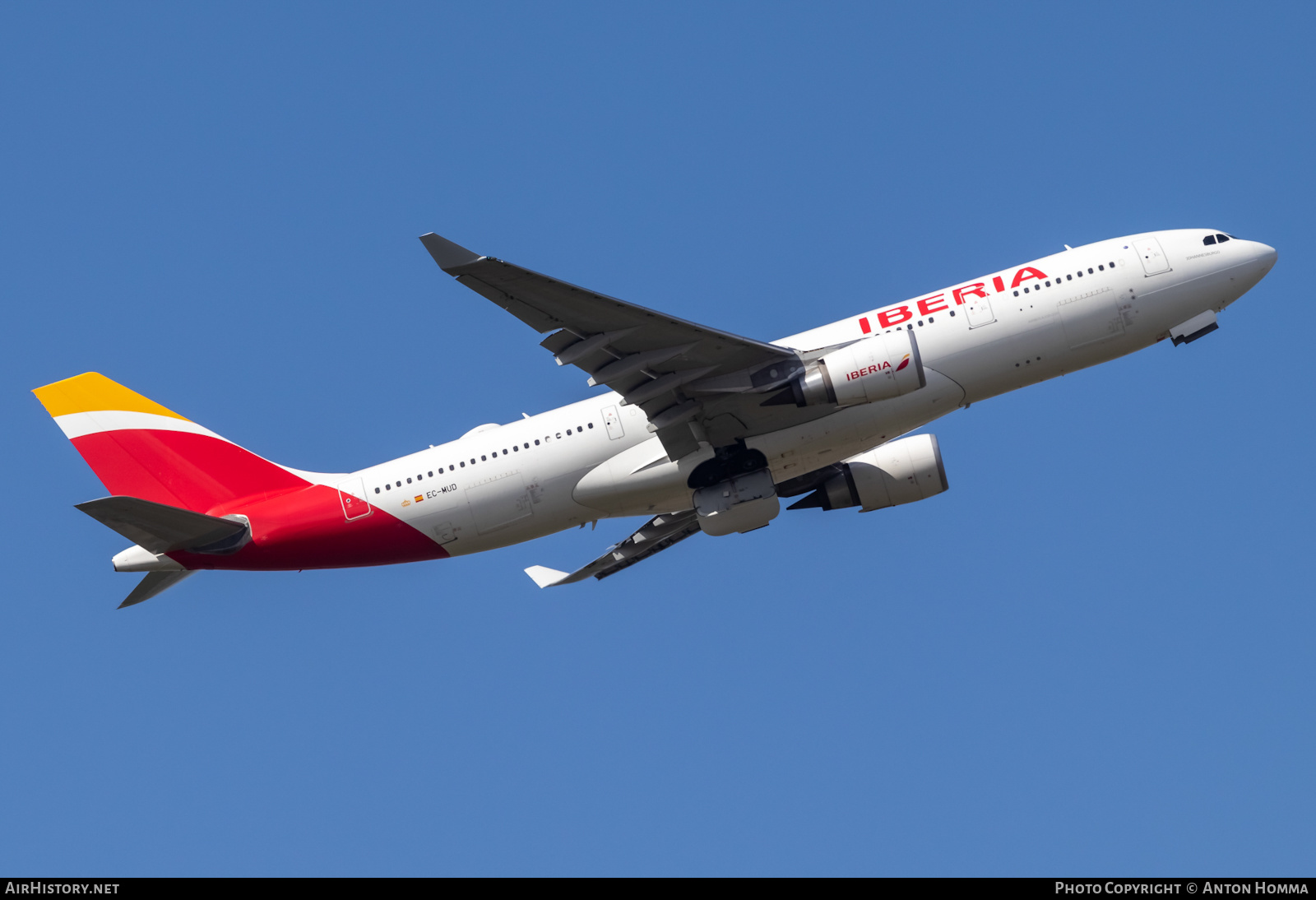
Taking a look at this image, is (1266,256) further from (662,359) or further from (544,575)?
(544,575)

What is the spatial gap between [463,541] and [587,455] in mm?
3848

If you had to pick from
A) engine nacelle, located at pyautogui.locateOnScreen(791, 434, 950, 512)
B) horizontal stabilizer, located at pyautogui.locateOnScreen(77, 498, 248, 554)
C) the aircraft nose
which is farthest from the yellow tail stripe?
the aircraft nose

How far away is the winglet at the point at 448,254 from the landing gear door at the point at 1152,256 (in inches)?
666

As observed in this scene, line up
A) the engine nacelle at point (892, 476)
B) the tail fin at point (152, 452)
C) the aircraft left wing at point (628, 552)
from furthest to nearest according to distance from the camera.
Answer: the aircraft left wing at point (628, 552), the engine nacelle at point (892, 476), the tail fin at point (152, 452)

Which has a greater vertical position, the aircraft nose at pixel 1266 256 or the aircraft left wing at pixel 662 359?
the aircraft nose at pixel 1266 256

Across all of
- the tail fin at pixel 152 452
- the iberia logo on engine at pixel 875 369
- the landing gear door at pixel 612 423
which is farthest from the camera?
the tail fin at pixel 152 452

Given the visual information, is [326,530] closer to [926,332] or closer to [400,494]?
[400,494]

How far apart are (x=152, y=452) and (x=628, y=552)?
13.7m

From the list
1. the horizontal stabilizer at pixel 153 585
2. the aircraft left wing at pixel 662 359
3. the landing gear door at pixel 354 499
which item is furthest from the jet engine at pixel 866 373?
the horizontal stabilizer at pixel 153 585

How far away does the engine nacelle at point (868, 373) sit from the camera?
1187 inches

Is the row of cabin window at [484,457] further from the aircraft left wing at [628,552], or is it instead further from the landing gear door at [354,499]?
the aircraft left wing at [628,552]
